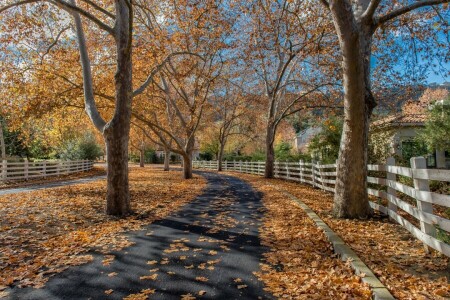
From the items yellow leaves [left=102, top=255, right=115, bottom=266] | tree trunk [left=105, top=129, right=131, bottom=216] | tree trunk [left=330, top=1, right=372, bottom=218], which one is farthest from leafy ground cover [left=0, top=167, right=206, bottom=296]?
tree trunk [left=330, top=1, right=372, bottom=218]

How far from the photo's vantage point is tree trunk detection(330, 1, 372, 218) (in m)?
6.94

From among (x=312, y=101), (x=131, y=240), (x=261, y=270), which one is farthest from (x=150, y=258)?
(x=312, y=101)

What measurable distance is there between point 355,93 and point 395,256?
12.0ft

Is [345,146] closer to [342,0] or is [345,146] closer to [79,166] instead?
[342,0]

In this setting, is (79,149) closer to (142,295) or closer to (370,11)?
(370,11)

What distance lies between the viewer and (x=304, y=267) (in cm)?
443

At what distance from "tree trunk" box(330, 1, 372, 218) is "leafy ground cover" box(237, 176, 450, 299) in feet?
1.51

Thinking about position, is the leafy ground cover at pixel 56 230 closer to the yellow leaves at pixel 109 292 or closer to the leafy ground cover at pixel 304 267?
the yellow leaves at pixel 109 292

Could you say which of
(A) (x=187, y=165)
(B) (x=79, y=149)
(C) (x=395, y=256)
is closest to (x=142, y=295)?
(C) (x=395, y=256)

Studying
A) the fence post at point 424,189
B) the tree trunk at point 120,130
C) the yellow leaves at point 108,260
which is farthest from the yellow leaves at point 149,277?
the tree trunk at point 120,130

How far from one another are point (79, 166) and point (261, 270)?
94.0 ft

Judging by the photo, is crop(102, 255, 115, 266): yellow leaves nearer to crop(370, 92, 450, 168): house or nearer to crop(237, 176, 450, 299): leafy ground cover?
crop(237, 176, 450, 299): leafy ground cover

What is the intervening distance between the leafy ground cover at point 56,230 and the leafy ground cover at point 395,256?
10.7 feet

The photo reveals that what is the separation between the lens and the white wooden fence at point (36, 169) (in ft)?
62.1
